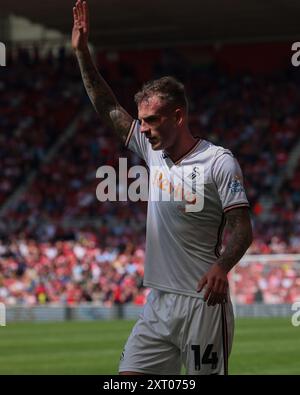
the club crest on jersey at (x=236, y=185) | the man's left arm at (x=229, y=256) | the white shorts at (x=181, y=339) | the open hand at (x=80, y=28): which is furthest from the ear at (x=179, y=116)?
the white shorts at (x=181, y=339)

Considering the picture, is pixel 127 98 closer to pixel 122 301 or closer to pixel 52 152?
pixel 52 152

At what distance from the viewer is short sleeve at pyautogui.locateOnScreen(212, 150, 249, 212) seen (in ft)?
20.0

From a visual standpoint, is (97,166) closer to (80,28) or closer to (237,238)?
(80,28)

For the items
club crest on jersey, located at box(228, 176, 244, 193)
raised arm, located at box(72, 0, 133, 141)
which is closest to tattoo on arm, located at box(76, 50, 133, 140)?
raised arm, located at box(72, 0, 133, 141)

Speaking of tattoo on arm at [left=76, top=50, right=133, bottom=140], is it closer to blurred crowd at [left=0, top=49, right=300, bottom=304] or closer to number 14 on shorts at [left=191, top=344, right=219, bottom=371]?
number 14 on shorts at [left=191, top=344, right=219, bottom=371]

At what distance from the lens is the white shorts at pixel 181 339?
6228 millimetres

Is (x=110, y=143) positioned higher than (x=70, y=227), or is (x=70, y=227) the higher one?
(x=110, y=143)

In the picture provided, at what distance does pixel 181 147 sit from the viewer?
643 centimetres

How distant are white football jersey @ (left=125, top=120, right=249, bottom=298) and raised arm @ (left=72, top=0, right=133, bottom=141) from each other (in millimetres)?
603

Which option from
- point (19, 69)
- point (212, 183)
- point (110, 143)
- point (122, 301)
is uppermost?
point (19, 69)

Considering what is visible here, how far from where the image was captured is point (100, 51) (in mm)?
42344

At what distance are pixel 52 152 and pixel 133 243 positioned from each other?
8941mm

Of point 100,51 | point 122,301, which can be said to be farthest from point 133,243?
point 100,51

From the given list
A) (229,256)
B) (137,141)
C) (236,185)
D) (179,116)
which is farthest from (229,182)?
(137,141)
